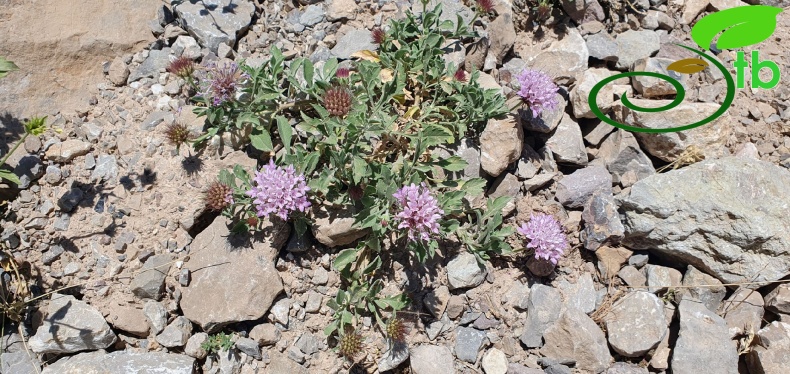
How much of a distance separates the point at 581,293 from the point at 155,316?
3551 mm

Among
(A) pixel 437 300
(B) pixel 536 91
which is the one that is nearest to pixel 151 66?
(A) pixel 437 300

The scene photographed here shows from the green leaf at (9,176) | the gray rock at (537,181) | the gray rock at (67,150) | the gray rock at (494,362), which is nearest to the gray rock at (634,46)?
the gray rock at (537,181)

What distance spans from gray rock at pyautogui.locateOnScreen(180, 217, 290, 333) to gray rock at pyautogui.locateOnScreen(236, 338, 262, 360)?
176 mm

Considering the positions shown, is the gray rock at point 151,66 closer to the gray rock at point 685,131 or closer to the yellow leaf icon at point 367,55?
the yellow leaf icon at point 367,55

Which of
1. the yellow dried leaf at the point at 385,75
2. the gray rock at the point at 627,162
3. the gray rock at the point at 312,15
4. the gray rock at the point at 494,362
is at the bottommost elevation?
the gray rock at the point at 494,362

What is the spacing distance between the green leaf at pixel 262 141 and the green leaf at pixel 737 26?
4.66m

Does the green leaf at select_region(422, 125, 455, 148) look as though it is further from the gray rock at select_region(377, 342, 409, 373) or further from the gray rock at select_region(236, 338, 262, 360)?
the gray rock at select_region(236, 338, 262, 360)

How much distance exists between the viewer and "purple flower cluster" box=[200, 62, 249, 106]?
16.6 ft

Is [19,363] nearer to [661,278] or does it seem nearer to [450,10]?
[450,10]

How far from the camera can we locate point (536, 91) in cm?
525

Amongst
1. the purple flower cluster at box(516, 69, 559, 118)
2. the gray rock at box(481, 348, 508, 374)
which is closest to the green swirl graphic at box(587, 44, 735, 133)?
the purple flower cluster at box(516, 69, 559, 118)

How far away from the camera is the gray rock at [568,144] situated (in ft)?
18.5

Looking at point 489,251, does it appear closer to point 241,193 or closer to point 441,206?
point 441,206

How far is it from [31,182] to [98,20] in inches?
66.4
